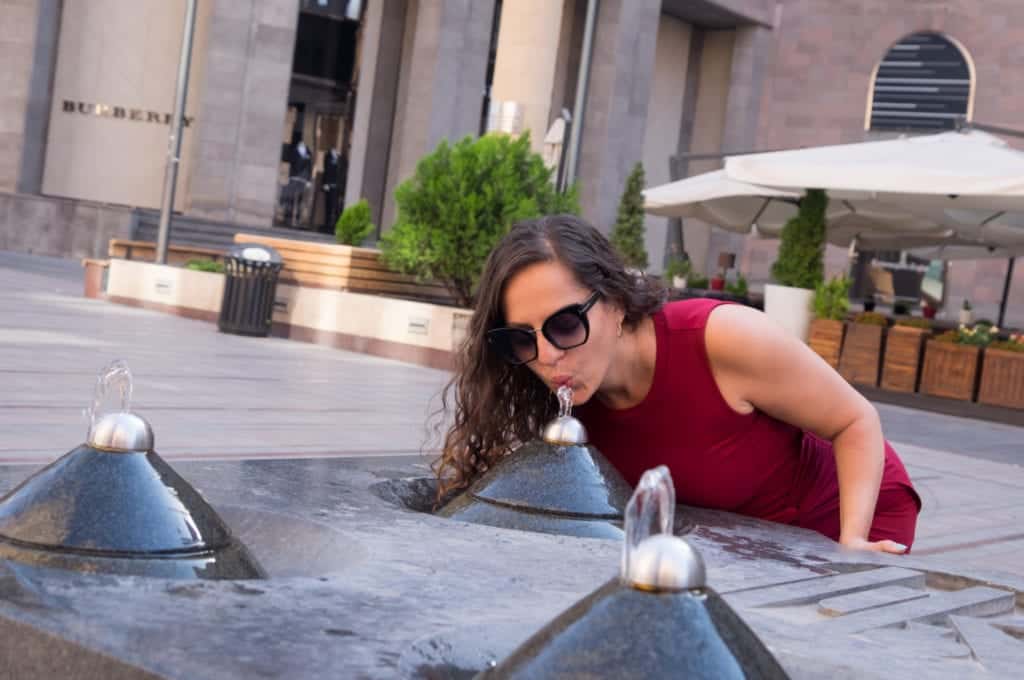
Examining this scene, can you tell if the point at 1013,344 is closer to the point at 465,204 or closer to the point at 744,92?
the point at 465,204

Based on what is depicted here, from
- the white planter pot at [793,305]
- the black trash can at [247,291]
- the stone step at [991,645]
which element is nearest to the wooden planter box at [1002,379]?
the white planter pot at [793,305]

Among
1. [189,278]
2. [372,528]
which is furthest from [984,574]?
[189,278]

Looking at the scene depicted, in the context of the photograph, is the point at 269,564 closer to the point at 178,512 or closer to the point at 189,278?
the point at 178,512

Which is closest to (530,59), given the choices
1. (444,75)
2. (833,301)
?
(444,75)

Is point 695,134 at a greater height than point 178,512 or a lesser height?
greater

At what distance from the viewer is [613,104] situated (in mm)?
30312

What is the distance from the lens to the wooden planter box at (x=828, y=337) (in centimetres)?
1555

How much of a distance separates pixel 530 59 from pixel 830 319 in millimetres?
7193

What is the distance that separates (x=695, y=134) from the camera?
1476 inches

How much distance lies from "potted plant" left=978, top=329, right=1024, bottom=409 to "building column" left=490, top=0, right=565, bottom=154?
25.3 feet

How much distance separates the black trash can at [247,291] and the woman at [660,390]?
10.1m

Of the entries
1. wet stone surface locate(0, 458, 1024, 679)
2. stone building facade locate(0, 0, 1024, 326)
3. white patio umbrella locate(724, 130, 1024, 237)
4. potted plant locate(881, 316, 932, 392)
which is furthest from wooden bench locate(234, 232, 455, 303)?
wet stone surface locate(0, 458, 1024, 679)

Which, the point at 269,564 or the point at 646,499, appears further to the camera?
the point at 269,564

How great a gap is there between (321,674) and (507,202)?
1150cm
